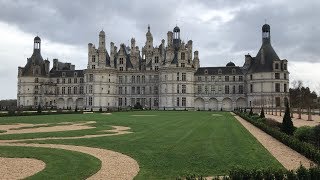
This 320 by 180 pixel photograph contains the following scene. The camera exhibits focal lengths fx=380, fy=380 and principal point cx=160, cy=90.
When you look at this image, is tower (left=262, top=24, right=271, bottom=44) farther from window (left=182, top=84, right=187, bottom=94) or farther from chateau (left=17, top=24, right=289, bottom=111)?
window (left=182, top=84, right=187, bottom=94)

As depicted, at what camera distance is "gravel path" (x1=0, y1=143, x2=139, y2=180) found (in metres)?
12.3

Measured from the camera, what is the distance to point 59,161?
48.3ft

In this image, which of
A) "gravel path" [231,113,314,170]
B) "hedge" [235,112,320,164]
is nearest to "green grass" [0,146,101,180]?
"gravel path" [231,113,314,170]

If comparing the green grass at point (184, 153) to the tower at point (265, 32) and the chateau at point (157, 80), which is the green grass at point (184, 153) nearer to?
the chateau at point (157, 80)

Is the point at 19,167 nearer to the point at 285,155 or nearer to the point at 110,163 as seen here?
the point at 110,163

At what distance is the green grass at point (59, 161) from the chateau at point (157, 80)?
227ft

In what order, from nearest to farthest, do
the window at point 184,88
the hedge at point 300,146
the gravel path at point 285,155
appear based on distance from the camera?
the gravel path at point 285,155 → the hedge at point 300,146 → the window at point 184,88

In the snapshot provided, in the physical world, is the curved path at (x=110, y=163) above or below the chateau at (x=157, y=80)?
below

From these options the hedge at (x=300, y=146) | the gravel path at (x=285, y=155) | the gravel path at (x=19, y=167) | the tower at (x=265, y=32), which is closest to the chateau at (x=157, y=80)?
the tower at (x=265, y=32)

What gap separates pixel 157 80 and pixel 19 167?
3243 inches

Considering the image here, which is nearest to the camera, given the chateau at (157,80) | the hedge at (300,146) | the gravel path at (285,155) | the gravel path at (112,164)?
the gravel path at (112,164)

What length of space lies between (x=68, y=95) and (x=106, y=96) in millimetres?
15168

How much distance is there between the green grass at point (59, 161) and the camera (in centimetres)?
1235

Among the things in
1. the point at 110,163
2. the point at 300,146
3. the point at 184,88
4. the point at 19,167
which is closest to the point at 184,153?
the point at 110,163
